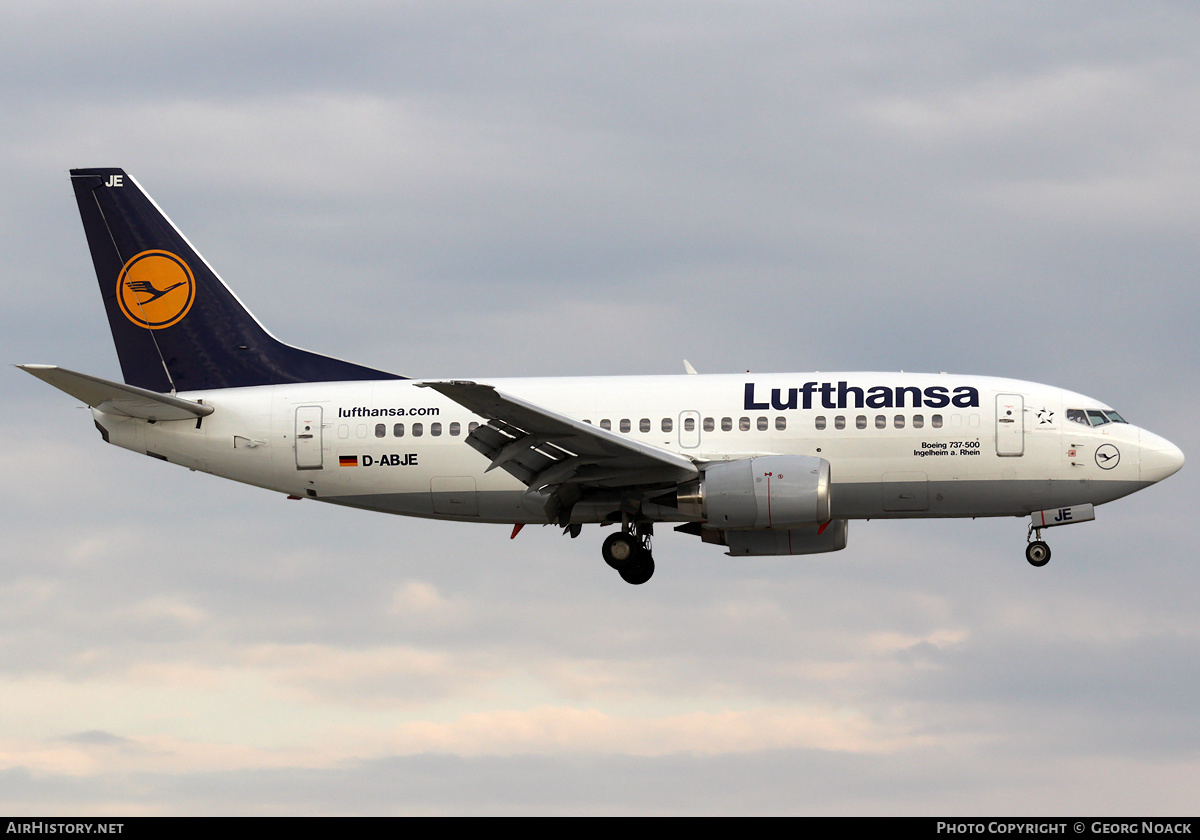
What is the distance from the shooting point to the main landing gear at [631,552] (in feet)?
108

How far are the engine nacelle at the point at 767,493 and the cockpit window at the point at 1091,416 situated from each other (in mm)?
6211

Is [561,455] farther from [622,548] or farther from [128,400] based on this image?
[128,400]

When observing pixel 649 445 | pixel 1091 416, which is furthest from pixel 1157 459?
pixel 649 445

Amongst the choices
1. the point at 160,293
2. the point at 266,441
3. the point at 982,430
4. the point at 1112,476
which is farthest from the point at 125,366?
the point at 1112,476

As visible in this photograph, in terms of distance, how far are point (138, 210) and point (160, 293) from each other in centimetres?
235

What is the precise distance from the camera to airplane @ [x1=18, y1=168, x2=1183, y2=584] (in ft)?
101

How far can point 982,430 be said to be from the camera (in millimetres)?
31812

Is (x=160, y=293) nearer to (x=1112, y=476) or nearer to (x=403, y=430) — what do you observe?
(x=403, y=430)

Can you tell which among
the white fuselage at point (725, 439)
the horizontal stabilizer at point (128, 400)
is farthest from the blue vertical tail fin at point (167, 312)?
the horizontal stabilizer at point (128, 400)

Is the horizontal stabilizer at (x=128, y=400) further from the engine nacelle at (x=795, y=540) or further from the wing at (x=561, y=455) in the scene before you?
the engine nacelle at (x=795, y=540)

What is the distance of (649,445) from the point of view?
32188 millimetres

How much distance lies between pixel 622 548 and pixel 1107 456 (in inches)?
440

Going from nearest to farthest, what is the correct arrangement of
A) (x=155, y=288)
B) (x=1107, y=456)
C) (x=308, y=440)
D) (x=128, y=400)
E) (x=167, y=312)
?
1. (x=1107, y=456)
2. (x=128, y=400)
3. (x=308, y=440)
4. (x=167, y=312)
5. (x=155, y=288)

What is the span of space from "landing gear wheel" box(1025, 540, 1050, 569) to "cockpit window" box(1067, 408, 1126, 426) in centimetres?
292
